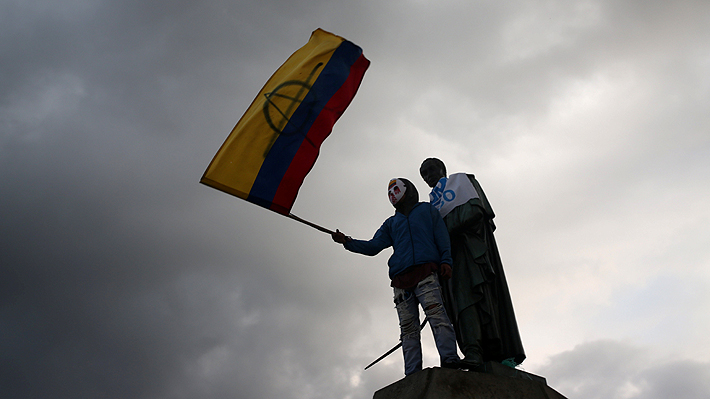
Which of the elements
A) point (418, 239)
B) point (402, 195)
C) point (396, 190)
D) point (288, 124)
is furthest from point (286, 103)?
point (418, 239)

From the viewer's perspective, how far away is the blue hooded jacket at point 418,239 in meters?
6.30

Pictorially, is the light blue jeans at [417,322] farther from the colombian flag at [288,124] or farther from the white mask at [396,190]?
the colombian flag at [288,124]

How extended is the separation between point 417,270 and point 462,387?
58.0 inches

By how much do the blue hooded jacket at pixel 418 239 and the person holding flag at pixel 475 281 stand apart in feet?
1.36

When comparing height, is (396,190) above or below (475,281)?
above

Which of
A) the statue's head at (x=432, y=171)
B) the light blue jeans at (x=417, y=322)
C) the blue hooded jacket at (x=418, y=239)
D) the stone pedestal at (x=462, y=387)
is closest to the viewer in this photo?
the stone pedestal at (x=462, y=387)

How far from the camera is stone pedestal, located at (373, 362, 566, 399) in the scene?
5.10m

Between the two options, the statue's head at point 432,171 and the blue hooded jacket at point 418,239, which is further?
the statue's head at point 432,171

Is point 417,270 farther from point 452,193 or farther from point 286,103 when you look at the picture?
point 286,103

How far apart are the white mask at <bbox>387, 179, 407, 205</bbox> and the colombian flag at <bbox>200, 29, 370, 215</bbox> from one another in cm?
132

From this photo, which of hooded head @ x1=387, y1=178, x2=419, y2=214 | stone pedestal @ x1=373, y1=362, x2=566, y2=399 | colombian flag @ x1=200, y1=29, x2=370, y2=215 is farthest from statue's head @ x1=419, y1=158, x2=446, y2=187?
stone pedestal @ x1=373, y1=362, x2=566, y2=399

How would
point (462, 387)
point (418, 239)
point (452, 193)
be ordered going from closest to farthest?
1. point (462, 387)
2. point (418, 239)
3. point (452, 193)

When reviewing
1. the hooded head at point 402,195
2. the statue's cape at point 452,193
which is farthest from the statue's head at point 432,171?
the hooded head at point 402,195

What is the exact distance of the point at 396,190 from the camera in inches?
273
